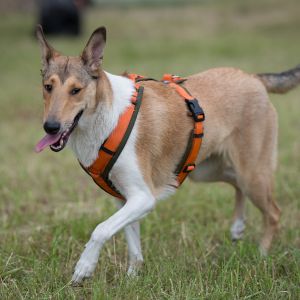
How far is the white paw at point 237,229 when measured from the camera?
5734mm

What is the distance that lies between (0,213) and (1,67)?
39.4 ft

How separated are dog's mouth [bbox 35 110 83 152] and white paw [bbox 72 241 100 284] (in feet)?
2.39

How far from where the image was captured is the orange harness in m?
4.45

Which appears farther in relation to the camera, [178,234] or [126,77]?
[178,234]

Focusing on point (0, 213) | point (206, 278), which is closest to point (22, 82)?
point (0, 213)

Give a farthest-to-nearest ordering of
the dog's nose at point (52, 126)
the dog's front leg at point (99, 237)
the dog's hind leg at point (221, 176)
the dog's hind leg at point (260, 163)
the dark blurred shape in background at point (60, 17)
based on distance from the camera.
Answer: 1. the dark blurred shape in background at point (60, 17)
2. the dog's hind leg at point (221, 176)
3. the dog's hind leg at point (260, 163)
4. the dog's front leg at point (99, 237)
5. the dog's nose at point (52, 126)

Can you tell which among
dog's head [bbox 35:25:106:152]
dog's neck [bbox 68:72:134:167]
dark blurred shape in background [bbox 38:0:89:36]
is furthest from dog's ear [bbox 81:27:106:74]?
dark blurred shape in background [bbox 38:0:89:36]

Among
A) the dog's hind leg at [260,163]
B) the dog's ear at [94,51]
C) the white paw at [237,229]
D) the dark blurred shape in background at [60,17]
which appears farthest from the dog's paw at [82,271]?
the dark blurred shape in background at [60,17]

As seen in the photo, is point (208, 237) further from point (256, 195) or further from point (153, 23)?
point (153, 23)

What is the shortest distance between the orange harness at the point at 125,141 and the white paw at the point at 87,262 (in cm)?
57

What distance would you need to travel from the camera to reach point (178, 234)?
18.6ft

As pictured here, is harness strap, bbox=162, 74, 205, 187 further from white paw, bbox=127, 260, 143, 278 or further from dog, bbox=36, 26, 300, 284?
white paw, bbox=127, 260, 143, 278

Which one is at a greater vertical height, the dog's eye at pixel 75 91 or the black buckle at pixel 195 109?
the dog's eye at pixel 75 91

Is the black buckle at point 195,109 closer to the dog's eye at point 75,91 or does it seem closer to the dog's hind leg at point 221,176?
the dog's hind leg at point 221,176
